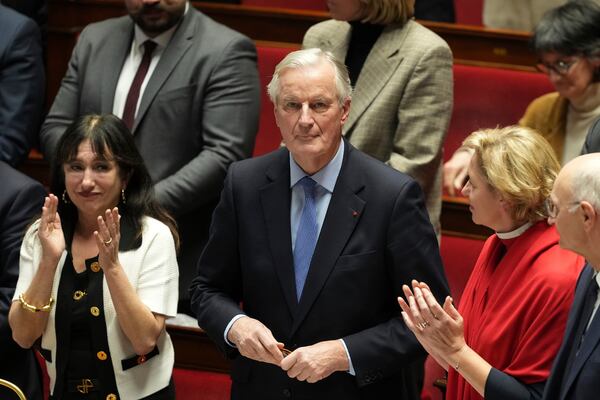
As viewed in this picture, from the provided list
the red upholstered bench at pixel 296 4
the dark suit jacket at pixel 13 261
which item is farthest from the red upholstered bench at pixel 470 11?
the dark suit jacket at pixel 13 261

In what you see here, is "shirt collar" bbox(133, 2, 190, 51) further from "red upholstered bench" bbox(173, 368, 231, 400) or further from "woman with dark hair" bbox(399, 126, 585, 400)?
"woman with dark hair" bbox(399, 126, 585, 400)

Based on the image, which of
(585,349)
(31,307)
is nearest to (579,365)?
(585,349)

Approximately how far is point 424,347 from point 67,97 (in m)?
0.89

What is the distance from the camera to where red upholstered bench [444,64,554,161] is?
2.31 m

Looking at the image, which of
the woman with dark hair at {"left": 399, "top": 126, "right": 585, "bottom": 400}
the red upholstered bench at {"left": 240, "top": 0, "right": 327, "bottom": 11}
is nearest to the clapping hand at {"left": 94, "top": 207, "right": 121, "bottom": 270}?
the woman with dark hair at {"left": 399, "top": 126, "right": 585, "bottom": 400}

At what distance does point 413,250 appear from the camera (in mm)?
1292

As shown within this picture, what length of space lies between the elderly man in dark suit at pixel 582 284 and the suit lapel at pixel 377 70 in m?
0.57

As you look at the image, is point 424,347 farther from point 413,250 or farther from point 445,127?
point 445,127

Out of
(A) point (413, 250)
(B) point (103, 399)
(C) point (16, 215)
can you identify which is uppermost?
(A) point (413, 250)

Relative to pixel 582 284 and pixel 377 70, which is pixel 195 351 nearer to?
pixel 377 70

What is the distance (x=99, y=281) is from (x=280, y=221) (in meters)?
0.26

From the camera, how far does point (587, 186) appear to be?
3.67 feet

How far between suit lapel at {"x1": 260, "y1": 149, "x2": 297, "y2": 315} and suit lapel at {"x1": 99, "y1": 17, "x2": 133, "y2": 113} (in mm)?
587

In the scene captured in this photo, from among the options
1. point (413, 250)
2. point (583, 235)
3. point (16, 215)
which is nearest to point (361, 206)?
point (413, 250)
